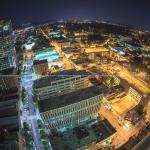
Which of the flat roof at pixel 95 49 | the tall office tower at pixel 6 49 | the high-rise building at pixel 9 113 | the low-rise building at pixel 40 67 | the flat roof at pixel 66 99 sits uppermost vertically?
the tall office tower at pixel 6 49

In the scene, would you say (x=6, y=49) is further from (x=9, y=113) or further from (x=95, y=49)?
(x=95, y=49)

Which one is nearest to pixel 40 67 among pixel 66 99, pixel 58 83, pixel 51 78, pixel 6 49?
pixel 6 49

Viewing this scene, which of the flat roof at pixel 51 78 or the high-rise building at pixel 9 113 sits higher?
the flat roof at pixel 51 78

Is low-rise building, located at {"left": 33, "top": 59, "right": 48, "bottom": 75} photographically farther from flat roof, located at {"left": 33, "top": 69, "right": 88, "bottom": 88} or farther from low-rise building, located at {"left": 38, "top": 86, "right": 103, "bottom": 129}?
low-rise building, located at {"left": 38, "top": 86, "right": 103, "bottom": 129}

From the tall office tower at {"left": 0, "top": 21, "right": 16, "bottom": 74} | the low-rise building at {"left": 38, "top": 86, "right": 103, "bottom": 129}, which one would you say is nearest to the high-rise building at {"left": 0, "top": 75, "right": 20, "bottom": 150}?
the tall office tower at {"left": 0, "top": 21, "right": 16, "bottom": 74}

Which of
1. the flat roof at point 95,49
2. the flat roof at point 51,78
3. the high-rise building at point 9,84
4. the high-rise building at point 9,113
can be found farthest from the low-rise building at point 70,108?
Answer: the flat roof at point 95,49

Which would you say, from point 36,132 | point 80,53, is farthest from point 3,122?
point 80,53

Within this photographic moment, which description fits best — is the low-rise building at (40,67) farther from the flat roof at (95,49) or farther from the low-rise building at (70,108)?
the low-rise building at (70,108)

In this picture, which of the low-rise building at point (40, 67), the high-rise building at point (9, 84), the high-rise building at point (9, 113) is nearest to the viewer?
the high-rise building at point (9, 113)
